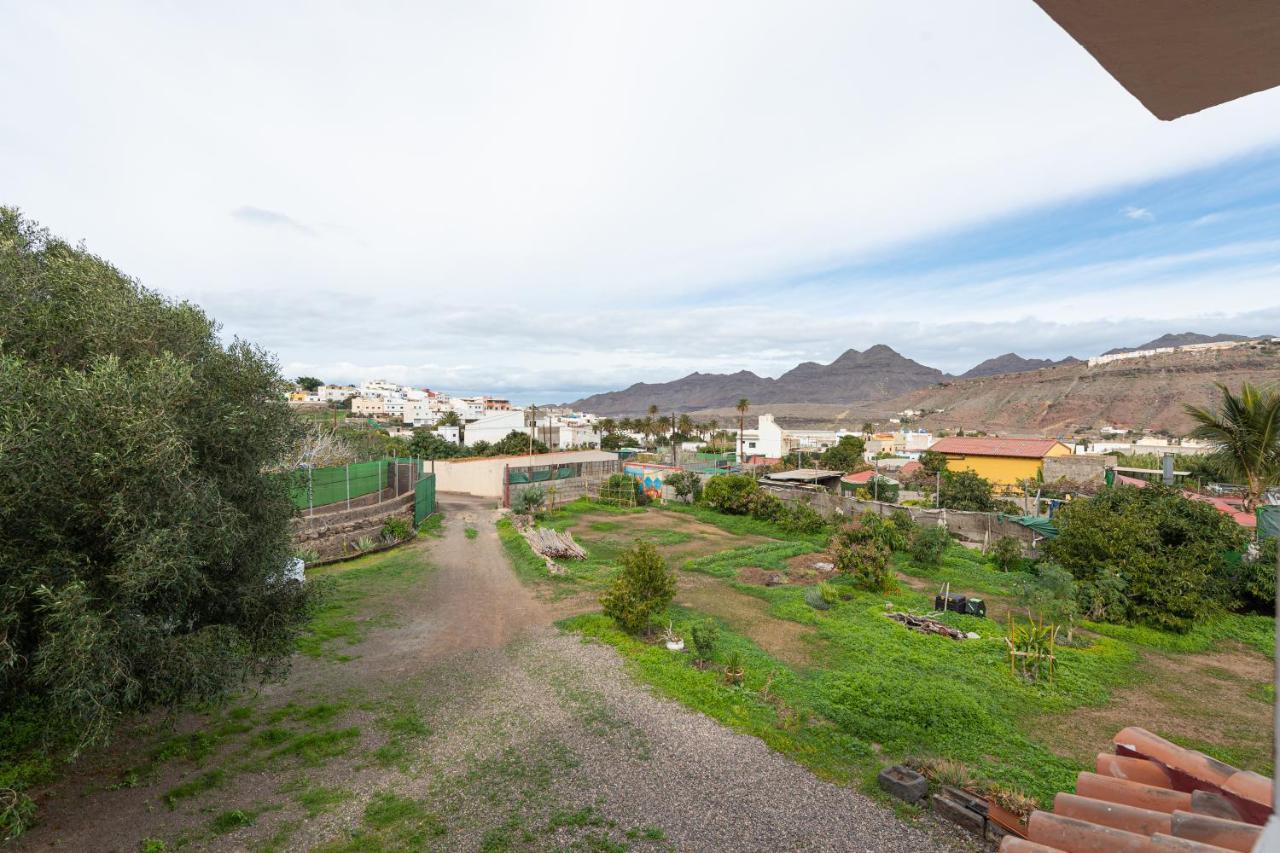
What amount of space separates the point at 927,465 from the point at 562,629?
32987mm

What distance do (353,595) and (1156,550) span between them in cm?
2061

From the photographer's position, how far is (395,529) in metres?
22.7

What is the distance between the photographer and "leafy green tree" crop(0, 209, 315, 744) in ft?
18.8

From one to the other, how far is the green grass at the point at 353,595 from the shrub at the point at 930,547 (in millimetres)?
16001

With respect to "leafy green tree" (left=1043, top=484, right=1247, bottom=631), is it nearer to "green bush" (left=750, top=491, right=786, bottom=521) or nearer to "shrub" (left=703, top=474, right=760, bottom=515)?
"green bush" (left=750, top=491, right=786, bottom=521)

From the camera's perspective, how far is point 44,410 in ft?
19.6

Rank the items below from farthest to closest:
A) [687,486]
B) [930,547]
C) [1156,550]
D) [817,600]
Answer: [687,486] < [930,547] < [817,600] < [1156,550]

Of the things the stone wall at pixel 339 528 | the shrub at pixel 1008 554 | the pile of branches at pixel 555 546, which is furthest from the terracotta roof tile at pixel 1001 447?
the stone wall at pixel 339 528

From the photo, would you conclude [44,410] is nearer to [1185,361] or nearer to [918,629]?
[918,629]

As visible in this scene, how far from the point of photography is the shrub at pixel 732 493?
28891 mm

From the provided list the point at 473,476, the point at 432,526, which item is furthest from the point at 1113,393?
the point at 432,526

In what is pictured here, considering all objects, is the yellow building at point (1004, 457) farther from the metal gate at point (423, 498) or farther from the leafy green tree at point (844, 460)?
the metal gate at point (423, 498)

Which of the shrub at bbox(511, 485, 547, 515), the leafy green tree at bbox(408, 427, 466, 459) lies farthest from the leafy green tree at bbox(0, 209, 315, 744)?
the leafy green tree at bbox(408, 427, 466, 459)

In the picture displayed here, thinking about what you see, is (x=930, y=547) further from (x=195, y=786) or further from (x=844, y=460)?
(x=844, y=460)
